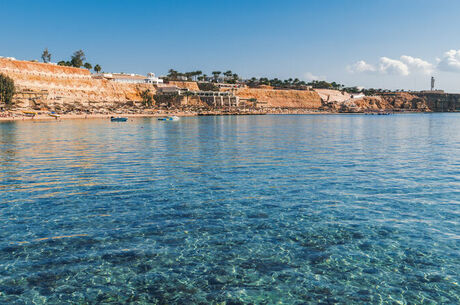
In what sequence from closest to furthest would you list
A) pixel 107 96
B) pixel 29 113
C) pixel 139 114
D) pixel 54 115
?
pixel 29 113, pixel 54 115, pixel 139 114, pixel 107 96

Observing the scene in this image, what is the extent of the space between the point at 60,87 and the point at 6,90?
3048 centimetres

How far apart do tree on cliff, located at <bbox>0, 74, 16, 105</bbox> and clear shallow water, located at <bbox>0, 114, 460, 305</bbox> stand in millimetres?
87732

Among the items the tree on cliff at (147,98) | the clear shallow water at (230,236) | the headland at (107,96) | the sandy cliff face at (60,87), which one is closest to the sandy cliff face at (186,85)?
the headland at (107,96)

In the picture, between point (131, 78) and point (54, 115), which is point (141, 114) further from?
point (131, 78)

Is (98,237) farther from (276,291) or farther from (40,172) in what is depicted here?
(40,172)

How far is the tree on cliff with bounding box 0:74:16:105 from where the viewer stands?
93188 mm

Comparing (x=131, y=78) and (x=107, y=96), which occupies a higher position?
(x=131, y=78)

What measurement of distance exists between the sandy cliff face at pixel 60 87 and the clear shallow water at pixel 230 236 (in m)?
103

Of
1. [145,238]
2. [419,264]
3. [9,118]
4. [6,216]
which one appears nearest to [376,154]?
[419,264]

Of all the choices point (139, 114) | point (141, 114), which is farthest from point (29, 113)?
point (141, 114)

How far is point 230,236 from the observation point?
37.2 ft

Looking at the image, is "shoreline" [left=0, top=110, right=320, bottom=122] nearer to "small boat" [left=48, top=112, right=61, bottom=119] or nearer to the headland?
the headland

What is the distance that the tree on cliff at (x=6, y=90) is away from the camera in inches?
3669

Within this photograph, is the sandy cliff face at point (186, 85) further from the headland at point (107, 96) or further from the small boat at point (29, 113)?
the small boat at point (29, 113)
